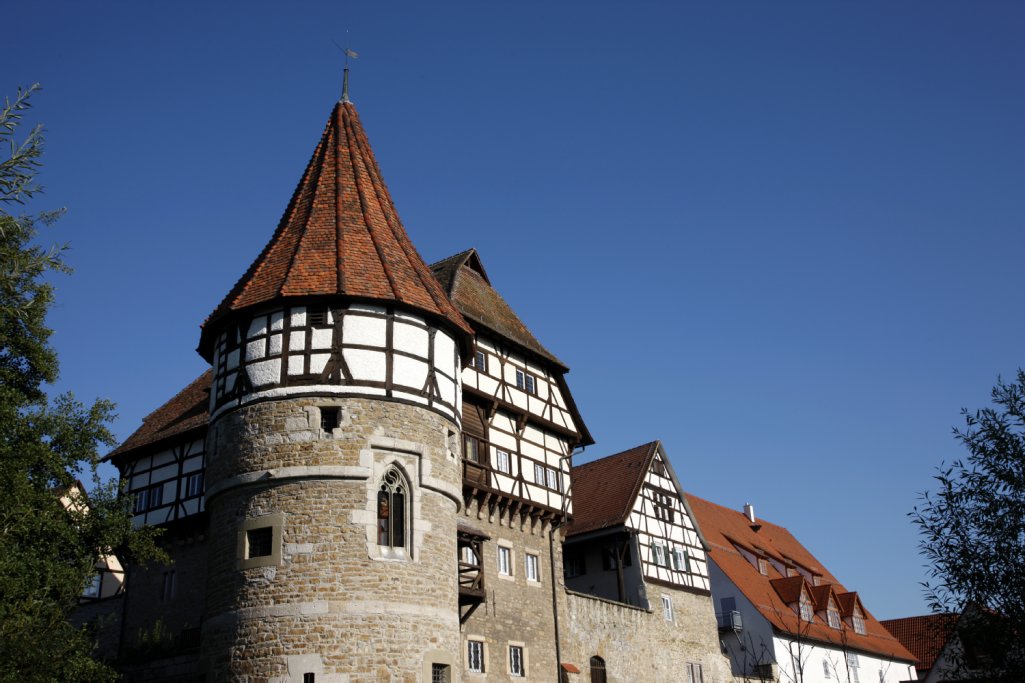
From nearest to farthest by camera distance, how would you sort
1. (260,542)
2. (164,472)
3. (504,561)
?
(260,542), (504,561), (164,472)

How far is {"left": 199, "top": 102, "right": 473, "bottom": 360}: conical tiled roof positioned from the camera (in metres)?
21.5

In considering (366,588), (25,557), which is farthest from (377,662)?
(25,557)

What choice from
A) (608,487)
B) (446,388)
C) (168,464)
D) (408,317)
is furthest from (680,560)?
(408,317)

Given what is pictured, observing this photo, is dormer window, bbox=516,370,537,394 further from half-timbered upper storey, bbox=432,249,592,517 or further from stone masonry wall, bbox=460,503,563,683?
stone masonry wall, bbox=460,503,563,683

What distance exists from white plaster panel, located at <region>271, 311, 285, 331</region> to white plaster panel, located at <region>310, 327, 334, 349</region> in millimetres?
746

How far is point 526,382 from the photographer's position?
103 ft

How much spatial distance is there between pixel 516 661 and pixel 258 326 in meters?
12.1

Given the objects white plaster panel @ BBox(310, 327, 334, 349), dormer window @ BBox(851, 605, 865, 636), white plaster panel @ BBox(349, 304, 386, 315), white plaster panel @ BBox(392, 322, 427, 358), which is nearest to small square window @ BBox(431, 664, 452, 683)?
white plaster panel @ BBox(392, 322, 427, 358)

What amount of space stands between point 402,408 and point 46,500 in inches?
306

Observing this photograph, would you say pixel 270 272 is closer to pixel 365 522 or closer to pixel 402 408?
pixel 402 408

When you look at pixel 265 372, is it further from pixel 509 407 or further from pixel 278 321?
pixel 509 407

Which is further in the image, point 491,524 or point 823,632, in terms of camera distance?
point 823,632

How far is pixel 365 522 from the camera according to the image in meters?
19.6

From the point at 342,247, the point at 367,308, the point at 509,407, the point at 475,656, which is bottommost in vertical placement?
the point at 475,656
